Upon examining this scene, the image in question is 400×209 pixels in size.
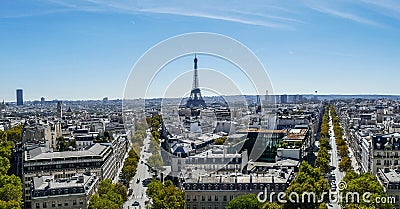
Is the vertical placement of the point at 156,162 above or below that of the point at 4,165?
below

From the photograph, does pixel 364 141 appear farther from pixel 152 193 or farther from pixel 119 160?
pixel 119 160

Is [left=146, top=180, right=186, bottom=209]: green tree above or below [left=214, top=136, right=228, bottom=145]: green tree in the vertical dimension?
below

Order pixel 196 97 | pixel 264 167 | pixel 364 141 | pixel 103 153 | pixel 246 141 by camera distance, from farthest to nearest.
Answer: pixel 196 97 → pixel 246 141 → pixel 364 141 → pixel 103 153 → pixel 264 167

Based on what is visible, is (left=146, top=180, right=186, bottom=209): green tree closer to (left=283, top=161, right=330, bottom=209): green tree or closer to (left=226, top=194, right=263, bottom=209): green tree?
(left=226, top=194, right=263, bottom=209): green tree

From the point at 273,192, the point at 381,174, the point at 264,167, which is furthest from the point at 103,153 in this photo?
the point at 381,174

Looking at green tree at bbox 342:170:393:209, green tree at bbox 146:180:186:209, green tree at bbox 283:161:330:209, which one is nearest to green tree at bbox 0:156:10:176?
green tree at bbox 146:180:186:209

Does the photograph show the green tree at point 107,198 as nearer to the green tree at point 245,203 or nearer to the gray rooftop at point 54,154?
the green tree at point 245,203

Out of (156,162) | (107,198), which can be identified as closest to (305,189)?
(107,198)

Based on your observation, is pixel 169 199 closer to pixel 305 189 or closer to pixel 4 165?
pixel 305 189

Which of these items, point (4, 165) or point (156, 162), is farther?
point (156, 162)

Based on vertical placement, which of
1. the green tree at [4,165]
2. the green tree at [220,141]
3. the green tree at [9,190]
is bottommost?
the green tree at [9,190]

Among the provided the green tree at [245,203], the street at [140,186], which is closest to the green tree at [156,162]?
the street at [140,186]
